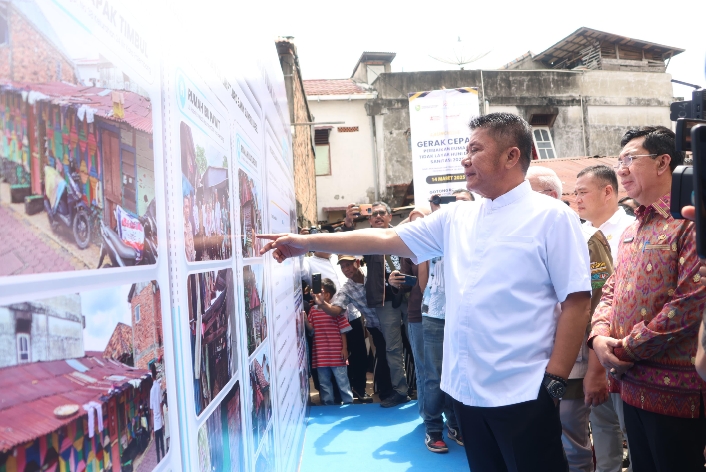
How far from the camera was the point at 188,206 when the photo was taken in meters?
1.25

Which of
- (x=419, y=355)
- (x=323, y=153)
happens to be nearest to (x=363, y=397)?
(x=419, y=355)

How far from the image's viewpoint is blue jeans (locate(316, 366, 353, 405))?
542 centimetres

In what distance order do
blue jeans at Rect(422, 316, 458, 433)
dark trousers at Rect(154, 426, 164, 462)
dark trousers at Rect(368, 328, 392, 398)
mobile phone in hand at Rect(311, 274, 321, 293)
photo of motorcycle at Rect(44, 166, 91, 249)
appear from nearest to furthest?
photo of motorcycle at Rect(44, 166, 91, 249) → dark trousers at Rect(154, 426, 164, 462) → blue jeans at Rect(422, 316, 458, 433) → mobile phone in hand at Rect(311, 274, 321, 293) → dark trousers at Rect(368, 328, 392, 398)

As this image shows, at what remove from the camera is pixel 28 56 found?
657 millimetres

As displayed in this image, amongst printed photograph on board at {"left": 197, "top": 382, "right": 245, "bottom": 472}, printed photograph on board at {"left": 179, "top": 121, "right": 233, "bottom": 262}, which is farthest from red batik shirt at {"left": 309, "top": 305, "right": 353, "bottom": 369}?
printed photograph on board at {"left": 179, "top": 121, "right": 233, "bottom": 262}

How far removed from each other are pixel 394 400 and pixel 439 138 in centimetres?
395

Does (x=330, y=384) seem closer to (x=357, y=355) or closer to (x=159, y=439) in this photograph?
(x=357, y=355)

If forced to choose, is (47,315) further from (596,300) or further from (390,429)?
(390,429)

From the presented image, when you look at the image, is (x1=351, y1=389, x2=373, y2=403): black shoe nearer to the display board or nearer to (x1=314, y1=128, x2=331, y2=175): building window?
the display board

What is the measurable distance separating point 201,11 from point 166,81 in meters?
0.50

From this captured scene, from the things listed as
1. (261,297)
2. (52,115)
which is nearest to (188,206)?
(52,115)

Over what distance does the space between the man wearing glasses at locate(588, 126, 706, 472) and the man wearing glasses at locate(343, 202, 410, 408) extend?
2957 millimetres

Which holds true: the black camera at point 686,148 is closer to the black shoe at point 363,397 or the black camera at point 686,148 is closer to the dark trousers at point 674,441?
the dark trousers at point 674,441

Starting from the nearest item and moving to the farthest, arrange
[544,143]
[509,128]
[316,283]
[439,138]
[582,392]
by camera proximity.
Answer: [509,128]
[582,392]
[316,283]
[439,138]
[544,143]
